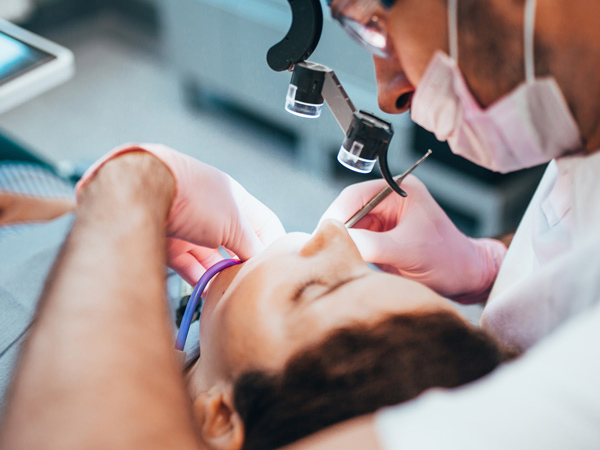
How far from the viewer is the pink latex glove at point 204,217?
2.85 ft

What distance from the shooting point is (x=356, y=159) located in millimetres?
852

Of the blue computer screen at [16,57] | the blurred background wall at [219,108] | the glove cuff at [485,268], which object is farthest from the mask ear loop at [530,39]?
the blue computer screen at [16,57]

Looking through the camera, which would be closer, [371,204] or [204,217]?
[204,217]

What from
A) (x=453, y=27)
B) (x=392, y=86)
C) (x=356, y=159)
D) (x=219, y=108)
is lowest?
(x=219, y=108)

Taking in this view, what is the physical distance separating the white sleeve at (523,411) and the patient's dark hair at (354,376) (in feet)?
0.40

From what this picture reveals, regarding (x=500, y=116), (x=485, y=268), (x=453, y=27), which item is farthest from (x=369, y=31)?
(x=485, y=268)

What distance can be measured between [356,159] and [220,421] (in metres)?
0.44

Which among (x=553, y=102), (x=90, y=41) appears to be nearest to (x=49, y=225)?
(x=553, y=102)

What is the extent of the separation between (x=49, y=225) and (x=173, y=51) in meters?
1.51

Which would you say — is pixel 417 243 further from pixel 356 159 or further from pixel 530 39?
pixel 530 39

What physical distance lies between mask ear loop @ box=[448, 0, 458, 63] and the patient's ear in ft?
1.80

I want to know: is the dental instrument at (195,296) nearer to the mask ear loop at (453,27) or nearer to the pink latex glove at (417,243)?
the pink latex glove at (417,243)

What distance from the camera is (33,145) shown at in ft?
8.44

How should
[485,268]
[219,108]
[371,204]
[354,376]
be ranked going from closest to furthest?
[354,376] < [371,204] < [485,268] < [219,108]
